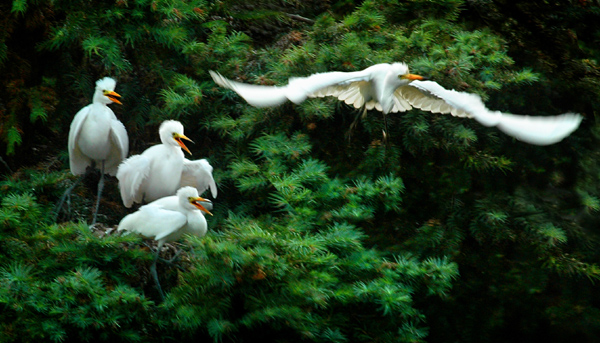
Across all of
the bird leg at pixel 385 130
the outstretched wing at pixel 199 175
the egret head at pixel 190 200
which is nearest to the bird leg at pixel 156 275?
the egret head at pixel 190 200

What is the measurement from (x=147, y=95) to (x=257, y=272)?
1766 mm

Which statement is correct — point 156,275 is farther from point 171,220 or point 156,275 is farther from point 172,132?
point 172,132

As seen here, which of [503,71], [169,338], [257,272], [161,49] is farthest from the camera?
[161,49]

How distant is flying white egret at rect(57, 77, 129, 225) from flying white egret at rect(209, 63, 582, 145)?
648mm

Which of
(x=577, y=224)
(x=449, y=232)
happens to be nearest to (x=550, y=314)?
(x=577, y=224)

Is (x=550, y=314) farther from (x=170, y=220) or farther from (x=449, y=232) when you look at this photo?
(x=170, y=220)

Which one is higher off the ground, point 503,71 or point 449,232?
point 503,71

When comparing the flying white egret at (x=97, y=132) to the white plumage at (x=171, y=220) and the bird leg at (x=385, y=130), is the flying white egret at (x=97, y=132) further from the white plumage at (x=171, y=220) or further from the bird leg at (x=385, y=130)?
the bird leg at (x=385, y=130)

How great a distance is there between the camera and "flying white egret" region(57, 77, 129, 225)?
284 cm

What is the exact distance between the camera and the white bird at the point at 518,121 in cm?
224

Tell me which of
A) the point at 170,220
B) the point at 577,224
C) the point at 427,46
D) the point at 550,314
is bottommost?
the point at 550,314

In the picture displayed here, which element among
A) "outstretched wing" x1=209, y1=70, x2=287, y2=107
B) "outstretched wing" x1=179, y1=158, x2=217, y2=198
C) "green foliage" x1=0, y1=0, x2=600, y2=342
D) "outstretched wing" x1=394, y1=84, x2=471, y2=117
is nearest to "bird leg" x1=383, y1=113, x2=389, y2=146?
"green foliage" x1=0, y1=0, x2=600, y2=342

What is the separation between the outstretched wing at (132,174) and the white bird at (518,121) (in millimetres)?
1359

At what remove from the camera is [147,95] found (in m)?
3.20
